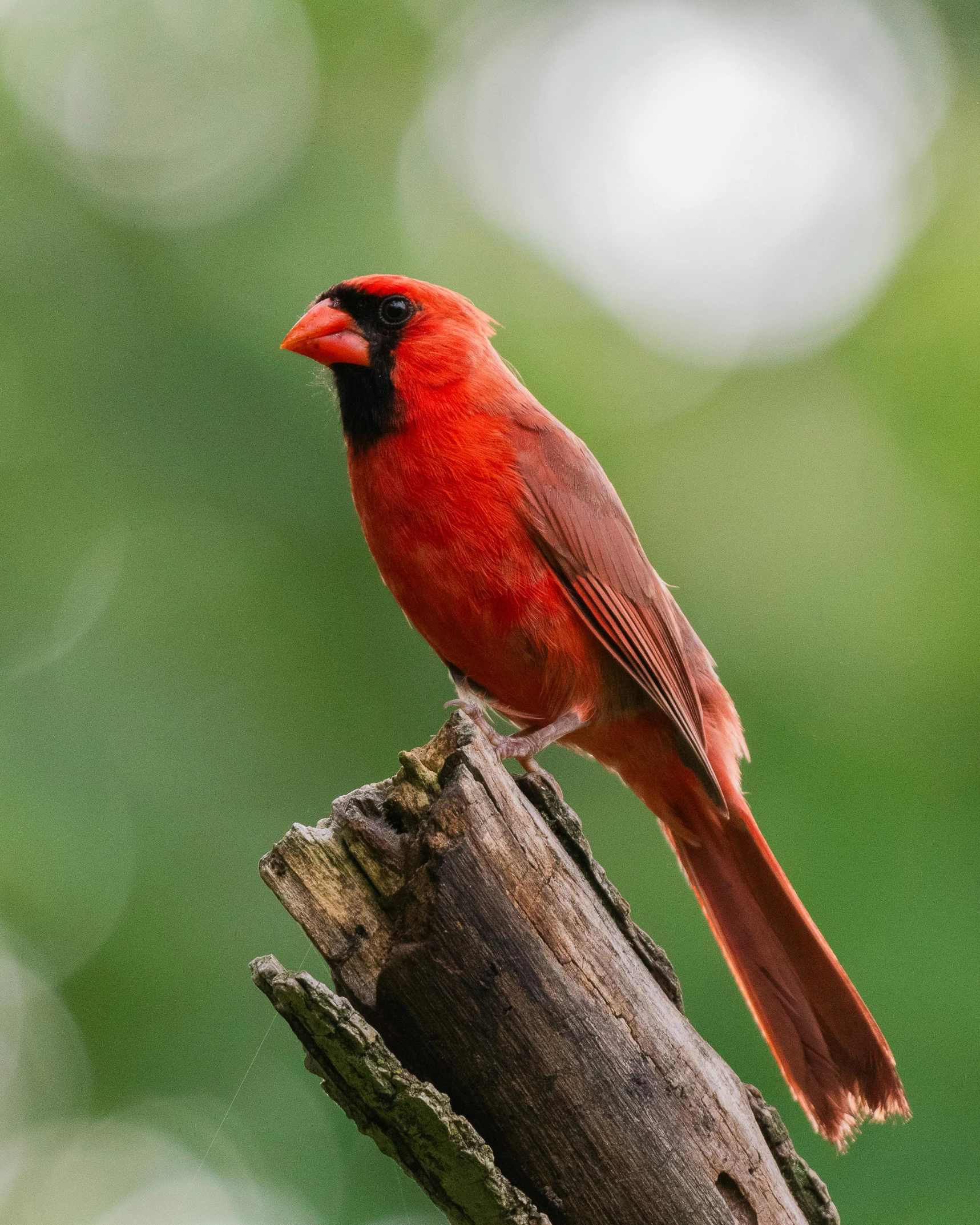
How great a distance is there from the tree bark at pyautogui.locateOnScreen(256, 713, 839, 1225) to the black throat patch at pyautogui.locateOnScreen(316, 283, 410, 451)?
115 centimetres

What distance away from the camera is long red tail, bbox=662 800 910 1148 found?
273 centimetres

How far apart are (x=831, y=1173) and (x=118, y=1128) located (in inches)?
91.7

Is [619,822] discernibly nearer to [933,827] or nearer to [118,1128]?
[933,827]

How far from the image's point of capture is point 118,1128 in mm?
4344

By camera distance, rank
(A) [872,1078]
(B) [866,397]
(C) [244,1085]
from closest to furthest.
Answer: (A) [872,1078] < (C) [244,1085] < (B) [866,397]

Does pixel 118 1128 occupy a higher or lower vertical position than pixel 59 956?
lower

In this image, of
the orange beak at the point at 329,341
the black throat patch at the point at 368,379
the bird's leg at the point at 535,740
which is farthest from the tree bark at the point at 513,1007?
the orange beak at the point at 329,341

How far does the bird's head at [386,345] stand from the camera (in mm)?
3111

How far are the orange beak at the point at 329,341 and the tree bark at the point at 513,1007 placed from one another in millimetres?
1365

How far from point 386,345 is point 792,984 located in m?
1.80

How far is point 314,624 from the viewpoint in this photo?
4.68 metres

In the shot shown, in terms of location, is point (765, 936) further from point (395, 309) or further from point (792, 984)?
point (395, 309)

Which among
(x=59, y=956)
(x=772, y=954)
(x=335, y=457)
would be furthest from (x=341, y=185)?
(x=772, y=954)

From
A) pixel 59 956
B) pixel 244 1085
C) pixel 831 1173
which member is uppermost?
pixel 59 956
